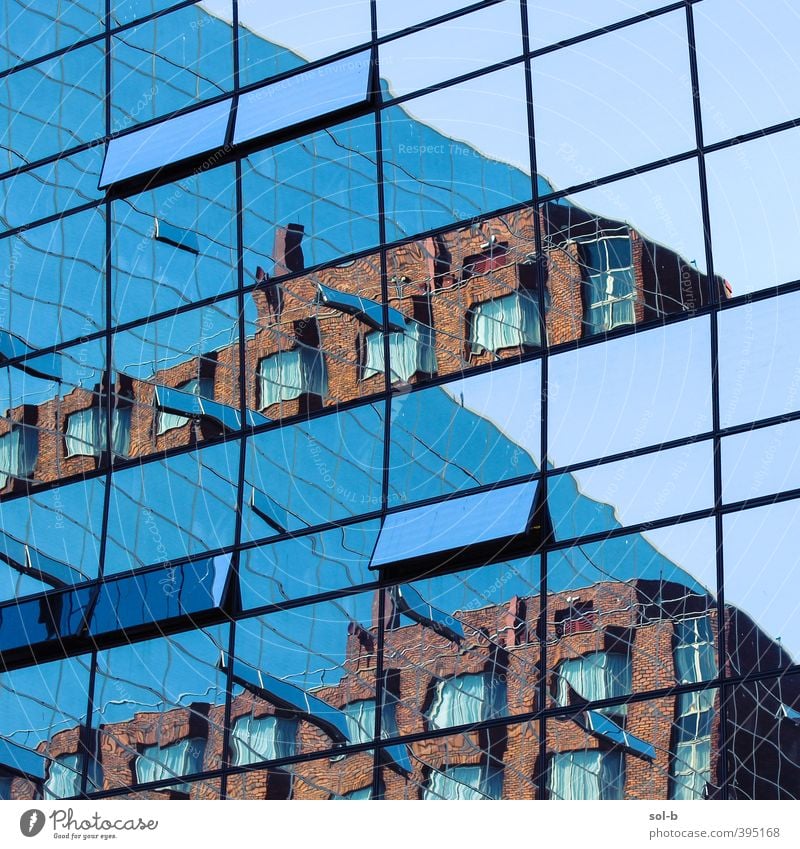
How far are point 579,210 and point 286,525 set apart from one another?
4.09 m

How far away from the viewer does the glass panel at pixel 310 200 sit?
1778 cm

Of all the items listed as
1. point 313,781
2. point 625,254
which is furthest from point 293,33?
point 313,781

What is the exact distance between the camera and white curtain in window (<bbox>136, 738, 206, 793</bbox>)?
1698 centimetres

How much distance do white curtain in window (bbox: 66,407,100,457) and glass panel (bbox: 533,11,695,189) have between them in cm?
543

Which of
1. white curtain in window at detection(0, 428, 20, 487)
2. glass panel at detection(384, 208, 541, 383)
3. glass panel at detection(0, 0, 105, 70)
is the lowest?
white curtain in window at detection(0, 428, 20, 487)

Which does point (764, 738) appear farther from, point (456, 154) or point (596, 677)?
point (456, 154)

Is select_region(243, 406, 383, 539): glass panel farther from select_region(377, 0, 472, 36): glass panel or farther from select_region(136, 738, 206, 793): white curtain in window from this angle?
select_region(377, 0, 472, 36): glass panel

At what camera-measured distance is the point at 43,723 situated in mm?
17844

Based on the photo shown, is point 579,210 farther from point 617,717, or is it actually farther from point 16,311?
point 16,311

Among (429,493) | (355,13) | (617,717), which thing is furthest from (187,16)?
(617,717)

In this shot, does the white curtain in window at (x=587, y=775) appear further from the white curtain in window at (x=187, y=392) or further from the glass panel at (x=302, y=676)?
the white curtain in window at (x=187, y=392)

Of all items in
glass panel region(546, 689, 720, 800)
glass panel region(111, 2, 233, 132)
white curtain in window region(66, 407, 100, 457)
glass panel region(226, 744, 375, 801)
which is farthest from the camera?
glass panel region(111, 2, 233, 132)
